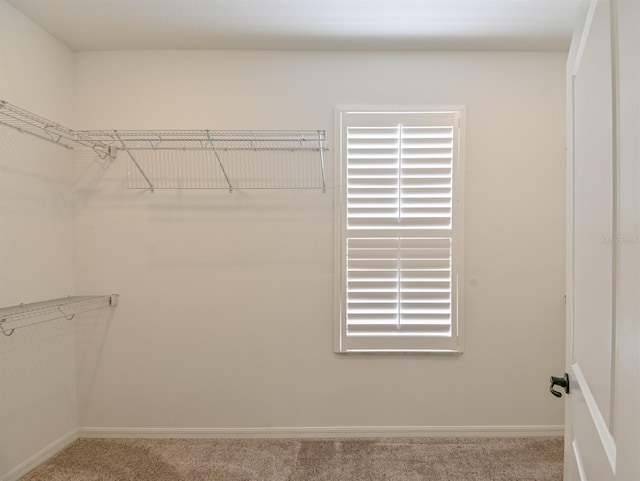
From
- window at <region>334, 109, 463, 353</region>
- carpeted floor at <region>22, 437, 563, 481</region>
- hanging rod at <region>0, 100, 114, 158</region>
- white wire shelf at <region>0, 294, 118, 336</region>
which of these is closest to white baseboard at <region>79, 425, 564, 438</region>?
carpeted floor at <region>22, 437, 563, 481</region>

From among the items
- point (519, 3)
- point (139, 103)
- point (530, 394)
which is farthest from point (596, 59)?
point (139, 103)

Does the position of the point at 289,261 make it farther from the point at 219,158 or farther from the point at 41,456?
the point at 41,456

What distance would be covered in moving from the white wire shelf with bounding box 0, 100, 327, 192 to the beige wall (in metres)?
0.08

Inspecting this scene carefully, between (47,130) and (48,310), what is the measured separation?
103 cm


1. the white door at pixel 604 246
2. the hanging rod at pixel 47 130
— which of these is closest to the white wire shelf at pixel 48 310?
the hanging rod at pixel 47 130

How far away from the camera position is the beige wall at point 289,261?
237 cm

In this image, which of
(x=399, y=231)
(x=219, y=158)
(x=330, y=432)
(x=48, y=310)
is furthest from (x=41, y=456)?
(x=399, y=231)

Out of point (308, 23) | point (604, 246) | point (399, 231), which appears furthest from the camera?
point (399, 231)

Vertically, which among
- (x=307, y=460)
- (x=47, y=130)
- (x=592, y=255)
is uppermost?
(x=47, y=130)

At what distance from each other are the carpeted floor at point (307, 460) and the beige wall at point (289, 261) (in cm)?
12

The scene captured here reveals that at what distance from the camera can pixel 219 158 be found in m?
2.39

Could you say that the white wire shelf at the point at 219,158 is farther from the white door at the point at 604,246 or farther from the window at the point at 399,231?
the white door at the point at 604,246

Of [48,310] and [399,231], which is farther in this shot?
[399,231]

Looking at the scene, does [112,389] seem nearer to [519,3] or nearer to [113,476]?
[113,476]
